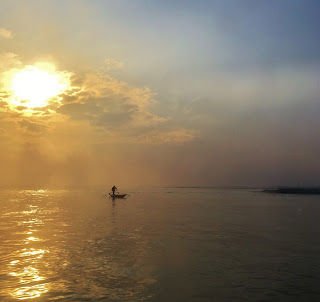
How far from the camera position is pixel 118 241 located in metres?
27.2

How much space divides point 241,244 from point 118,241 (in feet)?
35.9

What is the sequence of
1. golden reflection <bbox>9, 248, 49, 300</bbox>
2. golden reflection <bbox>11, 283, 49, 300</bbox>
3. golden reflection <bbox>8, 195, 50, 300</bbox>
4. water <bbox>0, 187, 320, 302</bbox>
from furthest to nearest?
water <bbox>0, 187, 320, 302</bbox>
golden reflection <bbox>8, 195, 50, 300</bbox>
golden reflection <bbox>9, 248, 49, 300</bbox>
golden reflection <bbox>11, 283, 49, 300</bbox>

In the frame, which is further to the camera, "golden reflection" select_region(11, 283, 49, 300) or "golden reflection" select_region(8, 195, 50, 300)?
"golden reflection" select_region(8, 195, 50, 300)

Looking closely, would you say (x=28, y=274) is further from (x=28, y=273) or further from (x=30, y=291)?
(x=30, y=291)

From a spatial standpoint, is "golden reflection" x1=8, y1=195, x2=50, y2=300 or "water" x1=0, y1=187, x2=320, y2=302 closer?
"golden reflection" x1=8, y1=195, x2=50, y2=300

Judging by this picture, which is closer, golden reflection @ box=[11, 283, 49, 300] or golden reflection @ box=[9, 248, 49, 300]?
golden reflection @ box=[11, 283, 49, 300]

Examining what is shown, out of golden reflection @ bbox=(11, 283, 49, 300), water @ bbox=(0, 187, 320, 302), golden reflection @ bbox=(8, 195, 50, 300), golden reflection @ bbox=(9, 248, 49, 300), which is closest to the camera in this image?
golden reflection @ bbox=(11, 283, 49, 300)

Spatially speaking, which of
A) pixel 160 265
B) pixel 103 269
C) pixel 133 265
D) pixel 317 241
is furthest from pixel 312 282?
pixel 317 241

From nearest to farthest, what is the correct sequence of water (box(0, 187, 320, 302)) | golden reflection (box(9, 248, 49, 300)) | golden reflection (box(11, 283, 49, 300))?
golden reflection (box(11, 283, 49, 300)) → golden reflection (box(9, 248, 49, 300)) → water (box(0, 187, 320, 302))

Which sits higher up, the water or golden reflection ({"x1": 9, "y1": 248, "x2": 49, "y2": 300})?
golden reflection ({"x1": 9, "y1": 248, "x2": 49, "y2": 300})

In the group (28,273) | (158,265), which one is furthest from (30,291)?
(158,265)

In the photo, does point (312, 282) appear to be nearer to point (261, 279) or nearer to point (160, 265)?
point (261, 279)

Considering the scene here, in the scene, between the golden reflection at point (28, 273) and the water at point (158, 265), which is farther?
the water at point (158, 265)

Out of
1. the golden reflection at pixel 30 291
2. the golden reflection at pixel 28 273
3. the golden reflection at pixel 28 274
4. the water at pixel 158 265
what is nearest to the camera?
the golden reflection at pixel 30 291
